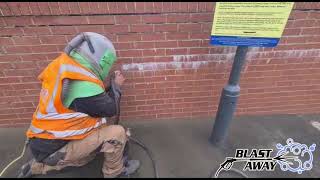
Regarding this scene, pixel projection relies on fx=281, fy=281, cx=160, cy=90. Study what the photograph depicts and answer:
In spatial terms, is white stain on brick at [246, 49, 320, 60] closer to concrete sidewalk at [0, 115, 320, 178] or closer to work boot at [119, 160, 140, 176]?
concrete sidewalk at [0, 115, 320, 178]

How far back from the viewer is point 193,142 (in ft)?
11.5

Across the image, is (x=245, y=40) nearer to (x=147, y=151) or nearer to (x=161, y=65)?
(x=161, y=65)

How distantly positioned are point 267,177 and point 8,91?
3.13 m

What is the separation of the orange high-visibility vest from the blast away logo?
1550mm

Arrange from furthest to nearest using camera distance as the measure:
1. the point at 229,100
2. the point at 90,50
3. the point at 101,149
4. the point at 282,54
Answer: the point at 282,54, the point at 229,100, the point at 101,149, the point at 90,50

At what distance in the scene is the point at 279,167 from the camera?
10.4ft

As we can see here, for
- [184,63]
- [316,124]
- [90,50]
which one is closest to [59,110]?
[90,50]

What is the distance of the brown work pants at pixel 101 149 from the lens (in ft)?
9.07

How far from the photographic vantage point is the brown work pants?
276cm

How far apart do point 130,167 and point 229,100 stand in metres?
1.30

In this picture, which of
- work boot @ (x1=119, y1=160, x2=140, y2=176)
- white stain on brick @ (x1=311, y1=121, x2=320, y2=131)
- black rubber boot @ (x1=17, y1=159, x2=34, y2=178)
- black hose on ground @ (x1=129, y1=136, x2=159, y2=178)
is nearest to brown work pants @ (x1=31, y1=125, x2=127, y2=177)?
work boot @ (x1=119, y1=160, x2=140, y2=176)

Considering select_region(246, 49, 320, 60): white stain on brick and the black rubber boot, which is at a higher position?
select_region(246, 49, 320, 60): white stain on brick

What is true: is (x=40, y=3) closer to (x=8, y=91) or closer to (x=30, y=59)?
(x=30, y=59)

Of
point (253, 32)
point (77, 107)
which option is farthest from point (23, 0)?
point (253, 32)
